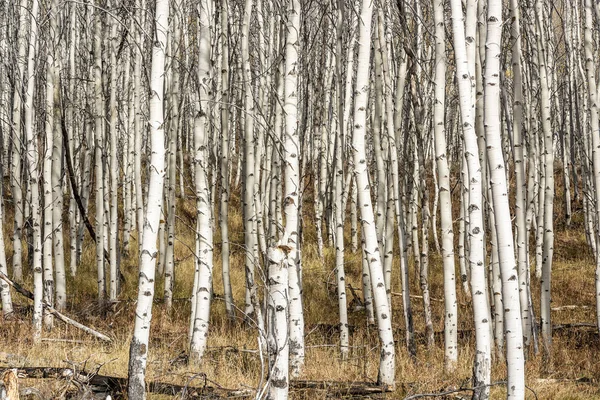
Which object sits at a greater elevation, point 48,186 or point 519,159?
point 519,159

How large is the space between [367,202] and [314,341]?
3.50 m

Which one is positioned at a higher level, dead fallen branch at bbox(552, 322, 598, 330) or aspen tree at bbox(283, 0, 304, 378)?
aspen tree at bbox(283, 0, 304, 378)

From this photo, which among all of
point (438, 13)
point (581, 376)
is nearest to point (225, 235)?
point (438, 13)

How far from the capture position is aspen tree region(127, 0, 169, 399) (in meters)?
4.45

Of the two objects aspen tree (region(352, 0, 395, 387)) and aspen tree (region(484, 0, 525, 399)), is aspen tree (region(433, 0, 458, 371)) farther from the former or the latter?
aspen tree (region(484, 0, 525, 399))

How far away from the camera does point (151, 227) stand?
14.8ft

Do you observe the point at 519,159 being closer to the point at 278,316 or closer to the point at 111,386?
the point at 278,316

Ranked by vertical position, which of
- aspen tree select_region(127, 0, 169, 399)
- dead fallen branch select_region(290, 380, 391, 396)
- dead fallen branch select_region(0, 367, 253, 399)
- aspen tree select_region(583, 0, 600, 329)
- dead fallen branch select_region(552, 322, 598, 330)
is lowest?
dead fallen branch select_region(290, 380, 391, 396)

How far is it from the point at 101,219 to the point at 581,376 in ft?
22.3

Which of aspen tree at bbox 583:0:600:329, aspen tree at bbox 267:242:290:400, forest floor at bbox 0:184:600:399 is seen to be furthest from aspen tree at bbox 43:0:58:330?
aspen tree at bbox 583:0:600:329

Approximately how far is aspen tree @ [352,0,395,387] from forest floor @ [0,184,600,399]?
1.12 ft

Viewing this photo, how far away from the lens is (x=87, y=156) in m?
10.5

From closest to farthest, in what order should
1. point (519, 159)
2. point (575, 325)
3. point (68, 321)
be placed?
point (519, 159) < point (68, 321) < point (575, 325)

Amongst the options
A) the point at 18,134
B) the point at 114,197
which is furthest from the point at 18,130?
the point at 114,197
